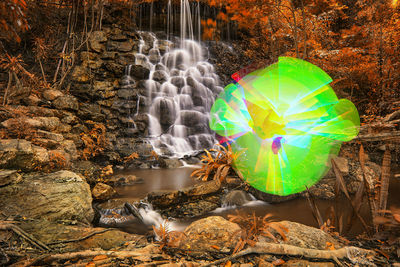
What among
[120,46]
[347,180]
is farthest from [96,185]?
[120,46]

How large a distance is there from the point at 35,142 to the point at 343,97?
1223cm

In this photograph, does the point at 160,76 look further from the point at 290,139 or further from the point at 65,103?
the point at 290,139

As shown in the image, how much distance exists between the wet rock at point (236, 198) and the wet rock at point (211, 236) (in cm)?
206

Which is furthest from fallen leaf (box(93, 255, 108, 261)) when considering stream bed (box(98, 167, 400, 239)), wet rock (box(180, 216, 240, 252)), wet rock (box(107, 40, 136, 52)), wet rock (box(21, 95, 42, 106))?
wet rock (box(107, 40, 136, 52))

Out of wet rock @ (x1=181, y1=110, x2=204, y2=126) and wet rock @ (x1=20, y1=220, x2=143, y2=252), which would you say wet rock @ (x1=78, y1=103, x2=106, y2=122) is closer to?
wet rock @ (x1=181, y1=110, x2=204, y2=126)

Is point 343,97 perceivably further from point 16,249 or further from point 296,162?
point 16,249

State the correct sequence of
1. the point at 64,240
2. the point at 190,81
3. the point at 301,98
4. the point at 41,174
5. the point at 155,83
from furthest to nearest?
1. the point at 190,81
2. the point at 155,83
3. the point at 301,98
4. the point at 41,174
5. the point at 64,240

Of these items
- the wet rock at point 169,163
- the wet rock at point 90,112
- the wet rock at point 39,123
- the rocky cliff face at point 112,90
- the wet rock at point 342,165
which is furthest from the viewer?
the rocky cliff face at point 112,90

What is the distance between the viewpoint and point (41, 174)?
400 centimetres

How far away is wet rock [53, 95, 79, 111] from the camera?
722cm

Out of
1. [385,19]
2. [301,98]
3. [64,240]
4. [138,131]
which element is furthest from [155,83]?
[385,19]

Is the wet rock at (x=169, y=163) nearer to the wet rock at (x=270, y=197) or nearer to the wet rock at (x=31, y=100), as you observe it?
the wet rock at (x=270, y=197)

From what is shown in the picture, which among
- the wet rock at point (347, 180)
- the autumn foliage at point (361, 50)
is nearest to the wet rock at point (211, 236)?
the wet rock at point (347, 180)

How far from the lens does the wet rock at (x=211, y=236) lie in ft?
7.23
